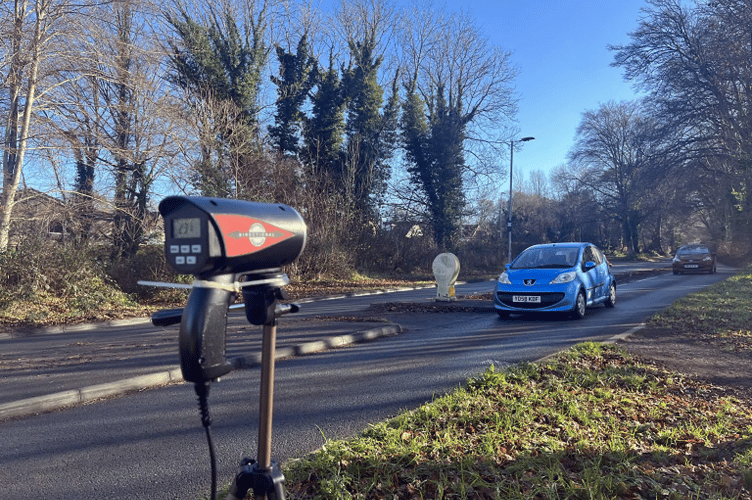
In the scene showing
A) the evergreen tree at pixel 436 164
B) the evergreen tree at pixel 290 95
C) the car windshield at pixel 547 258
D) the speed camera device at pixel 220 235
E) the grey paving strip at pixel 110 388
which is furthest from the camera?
the evergreen tree at pixel 436 164

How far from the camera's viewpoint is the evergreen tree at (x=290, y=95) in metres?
27.5

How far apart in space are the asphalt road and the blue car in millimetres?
2285

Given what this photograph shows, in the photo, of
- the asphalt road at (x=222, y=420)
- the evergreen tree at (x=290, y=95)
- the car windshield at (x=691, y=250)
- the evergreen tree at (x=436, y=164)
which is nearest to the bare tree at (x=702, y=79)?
the car windshield at (x=691, y=250)

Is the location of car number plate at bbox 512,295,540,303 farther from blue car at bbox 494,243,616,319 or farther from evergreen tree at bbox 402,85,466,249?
evergreen tree at bbox 402,85,466,249

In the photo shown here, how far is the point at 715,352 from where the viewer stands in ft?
23.5

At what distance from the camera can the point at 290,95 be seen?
27.6 m

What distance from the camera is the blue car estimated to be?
10.5 m

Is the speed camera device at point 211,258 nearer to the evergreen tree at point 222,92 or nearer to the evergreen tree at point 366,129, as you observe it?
the evergreen tree at point 222,92

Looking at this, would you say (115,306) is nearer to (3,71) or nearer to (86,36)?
(3,71)

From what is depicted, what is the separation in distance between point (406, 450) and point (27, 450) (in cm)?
296

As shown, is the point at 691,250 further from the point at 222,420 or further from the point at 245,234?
the point at 245,234

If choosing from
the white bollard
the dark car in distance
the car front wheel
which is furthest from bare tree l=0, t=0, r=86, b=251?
the dark car in distance

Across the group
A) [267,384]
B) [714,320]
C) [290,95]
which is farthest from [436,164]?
[267,384]

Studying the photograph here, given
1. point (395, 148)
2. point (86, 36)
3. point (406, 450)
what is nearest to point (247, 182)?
point (86, 36)
